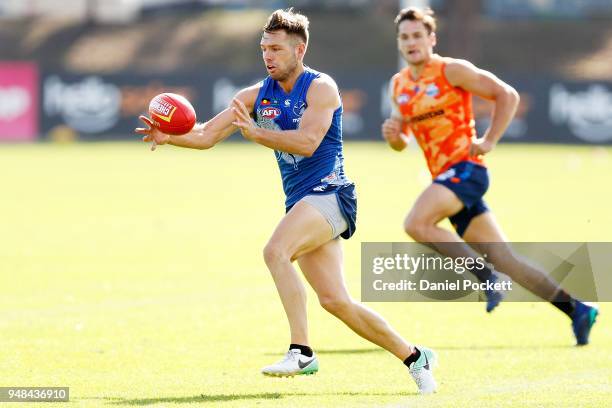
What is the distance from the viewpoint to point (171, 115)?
7785mm

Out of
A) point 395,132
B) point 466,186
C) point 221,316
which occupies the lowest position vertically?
point 221,316

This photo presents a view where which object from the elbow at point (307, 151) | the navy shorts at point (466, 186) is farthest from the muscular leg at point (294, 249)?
the navy shorts at point (466, 186)

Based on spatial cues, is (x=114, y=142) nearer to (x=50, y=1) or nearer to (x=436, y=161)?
(x=50, y=1)

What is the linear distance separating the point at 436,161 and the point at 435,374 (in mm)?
2257

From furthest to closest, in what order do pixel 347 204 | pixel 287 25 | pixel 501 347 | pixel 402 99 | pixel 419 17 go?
1. pixel 402 99
2. pixel 419 17
3. pixel 501 347
4. pixel 347 204
5. pixel 287 25

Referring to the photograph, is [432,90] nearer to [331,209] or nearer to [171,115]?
[331,209]

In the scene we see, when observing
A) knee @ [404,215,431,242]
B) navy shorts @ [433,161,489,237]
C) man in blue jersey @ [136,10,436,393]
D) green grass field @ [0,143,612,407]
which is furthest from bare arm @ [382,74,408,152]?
man in blue jersey @ [136,10,436,393]

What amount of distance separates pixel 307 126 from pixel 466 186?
2423 mm

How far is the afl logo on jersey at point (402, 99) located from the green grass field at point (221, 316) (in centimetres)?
180

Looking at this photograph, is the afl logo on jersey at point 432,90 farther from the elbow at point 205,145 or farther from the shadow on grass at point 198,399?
the shadow on grass at point 198,399

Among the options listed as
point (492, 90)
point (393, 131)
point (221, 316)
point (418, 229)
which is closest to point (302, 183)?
point (418, 229)

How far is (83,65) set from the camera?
53.9m

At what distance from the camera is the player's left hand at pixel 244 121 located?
24.2 feet

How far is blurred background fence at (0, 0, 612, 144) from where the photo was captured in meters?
39.2
